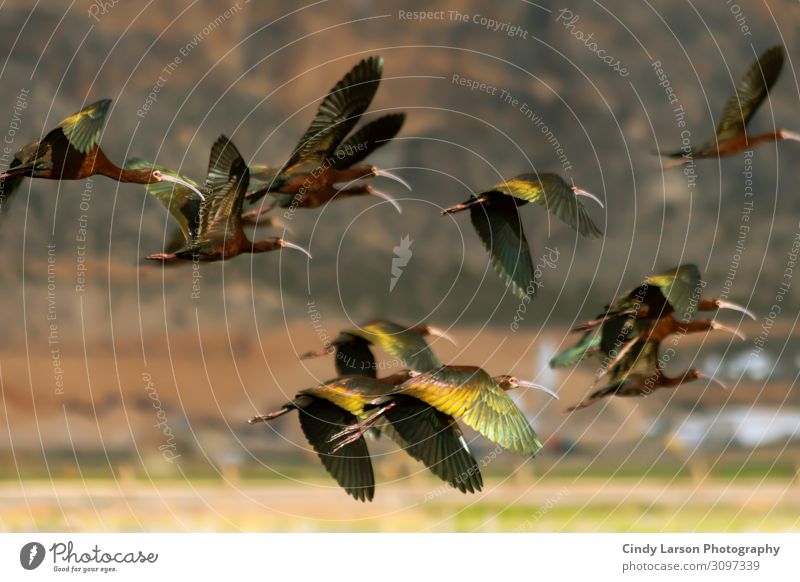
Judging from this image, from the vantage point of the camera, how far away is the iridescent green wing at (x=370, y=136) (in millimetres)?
11594

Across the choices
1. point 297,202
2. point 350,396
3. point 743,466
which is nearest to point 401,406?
point 350,396

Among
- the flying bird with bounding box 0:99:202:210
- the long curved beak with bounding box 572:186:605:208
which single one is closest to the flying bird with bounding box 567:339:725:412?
the long curved beak with bounding box 572:186:605:208

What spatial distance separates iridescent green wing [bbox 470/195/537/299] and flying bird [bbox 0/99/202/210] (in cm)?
281

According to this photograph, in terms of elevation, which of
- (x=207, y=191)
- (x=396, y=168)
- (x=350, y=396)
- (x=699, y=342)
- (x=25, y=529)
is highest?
(x=396, y=168)

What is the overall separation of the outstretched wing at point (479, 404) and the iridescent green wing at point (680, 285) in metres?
2.39

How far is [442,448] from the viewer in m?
10.2

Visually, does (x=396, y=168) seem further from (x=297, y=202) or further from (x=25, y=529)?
(x=25, y=529)

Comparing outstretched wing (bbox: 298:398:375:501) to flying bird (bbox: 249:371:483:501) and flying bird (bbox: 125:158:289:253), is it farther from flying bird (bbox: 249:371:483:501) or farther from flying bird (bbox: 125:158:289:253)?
flying bird (bbox: 125:158:289:253)

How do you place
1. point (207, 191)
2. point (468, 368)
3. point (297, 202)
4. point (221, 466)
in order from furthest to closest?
point (221, 466) → point (297, 202) → point (207, 191) → point (468, 368)

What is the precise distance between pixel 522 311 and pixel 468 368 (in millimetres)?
3269

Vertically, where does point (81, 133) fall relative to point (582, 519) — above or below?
above

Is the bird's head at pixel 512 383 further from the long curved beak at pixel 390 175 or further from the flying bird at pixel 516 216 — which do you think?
the long curved beak at pixel 390 175

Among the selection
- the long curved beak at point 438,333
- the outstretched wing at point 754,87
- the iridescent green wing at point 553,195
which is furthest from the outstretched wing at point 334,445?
the outstretched wing at point 754,87

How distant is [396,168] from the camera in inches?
512
